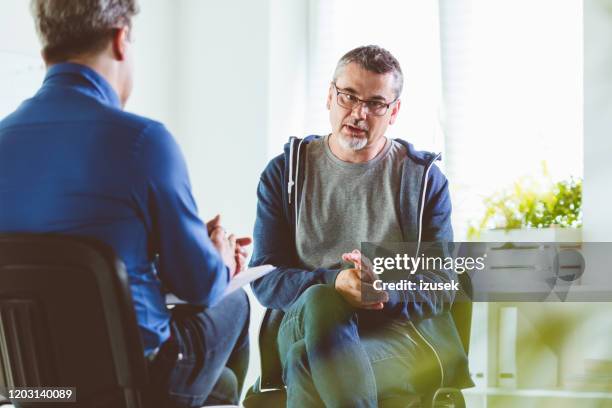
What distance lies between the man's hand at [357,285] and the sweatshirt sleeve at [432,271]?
112mm

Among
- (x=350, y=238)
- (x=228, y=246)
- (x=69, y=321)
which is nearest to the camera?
(x=69, y=321)

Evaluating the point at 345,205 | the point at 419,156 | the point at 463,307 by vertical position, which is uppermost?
the point at 419,156

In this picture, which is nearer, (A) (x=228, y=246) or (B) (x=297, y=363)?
(A) (x=228, y=246)

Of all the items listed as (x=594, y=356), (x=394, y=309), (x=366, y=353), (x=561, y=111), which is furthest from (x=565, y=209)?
(x=594, y=356)

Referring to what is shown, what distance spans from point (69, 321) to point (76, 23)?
477 mm

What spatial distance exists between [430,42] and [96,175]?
8.96 ft

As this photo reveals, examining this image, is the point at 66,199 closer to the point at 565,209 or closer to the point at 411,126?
the point at 565,209

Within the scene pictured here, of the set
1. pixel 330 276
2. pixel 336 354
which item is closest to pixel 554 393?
pixel 336 354

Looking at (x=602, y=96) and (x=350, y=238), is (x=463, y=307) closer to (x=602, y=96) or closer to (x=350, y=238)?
(x=350, y=238)

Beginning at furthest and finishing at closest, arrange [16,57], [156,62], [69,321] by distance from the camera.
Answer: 1. [156,62]
2. [16,57]
3. [69,321]

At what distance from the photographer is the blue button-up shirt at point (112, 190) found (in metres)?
1.07

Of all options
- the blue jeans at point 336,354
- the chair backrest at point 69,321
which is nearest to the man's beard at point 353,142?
the blue jeans at point 336,354

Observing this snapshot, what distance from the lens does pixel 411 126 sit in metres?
3.55

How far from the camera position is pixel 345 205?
1.88m
